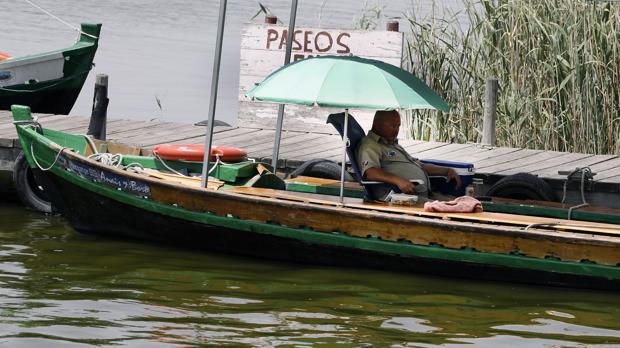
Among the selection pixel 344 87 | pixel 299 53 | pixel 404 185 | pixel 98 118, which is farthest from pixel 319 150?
pixel 344 87

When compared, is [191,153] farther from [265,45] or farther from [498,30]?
[498,30]

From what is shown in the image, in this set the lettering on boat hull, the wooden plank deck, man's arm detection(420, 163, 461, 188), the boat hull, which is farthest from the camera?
the wooden plank deck

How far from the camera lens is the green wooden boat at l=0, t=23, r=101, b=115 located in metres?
17.6

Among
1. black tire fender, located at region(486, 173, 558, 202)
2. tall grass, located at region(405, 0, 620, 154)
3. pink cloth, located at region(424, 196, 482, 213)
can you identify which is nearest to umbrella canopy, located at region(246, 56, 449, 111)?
pink cloth, located at region(424, 196, 482, 213)

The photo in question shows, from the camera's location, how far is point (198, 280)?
10.8m

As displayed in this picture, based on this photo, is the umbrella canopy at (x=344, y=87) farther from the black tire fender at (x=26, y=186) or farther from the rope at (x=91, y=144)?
the black tire fender at (x=26, y=186)

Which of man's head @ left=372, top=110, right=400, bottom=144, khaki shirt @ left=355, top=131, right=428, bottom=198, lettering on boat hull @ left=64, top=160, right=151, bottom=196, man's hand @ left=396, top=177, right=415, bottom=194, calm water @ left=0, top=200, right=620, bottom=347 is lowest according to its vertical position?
calm water @ left=0, top=200, right=620, bottom=347

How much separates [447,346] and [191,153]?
4.11 meters

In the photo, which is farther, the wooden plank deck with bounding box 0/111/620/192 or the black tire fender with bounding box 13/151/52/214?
the black tire fender with bounding box 13/151/52/214

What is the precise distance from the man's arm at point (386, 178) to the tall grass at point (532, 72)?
135 inches

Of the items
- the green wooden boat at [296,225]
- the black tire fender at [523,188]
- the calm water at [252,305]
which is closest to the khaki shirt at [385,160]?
the green wooden boat at [296,225]

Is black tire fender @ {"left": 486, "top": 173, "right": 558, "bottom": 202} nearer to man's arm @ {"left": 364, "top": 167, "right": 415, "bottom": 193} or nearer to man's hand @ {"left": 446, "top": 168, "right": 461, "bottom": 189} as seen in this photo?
man's hand @ {"left": 446, "top": 168, "right": 461, "bottom": 189}

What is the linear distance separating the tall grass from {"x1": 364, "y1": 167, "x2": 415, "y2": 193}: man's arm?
3.43m

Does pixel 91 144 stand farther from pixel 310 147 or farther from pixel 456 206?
pixel 456 206
